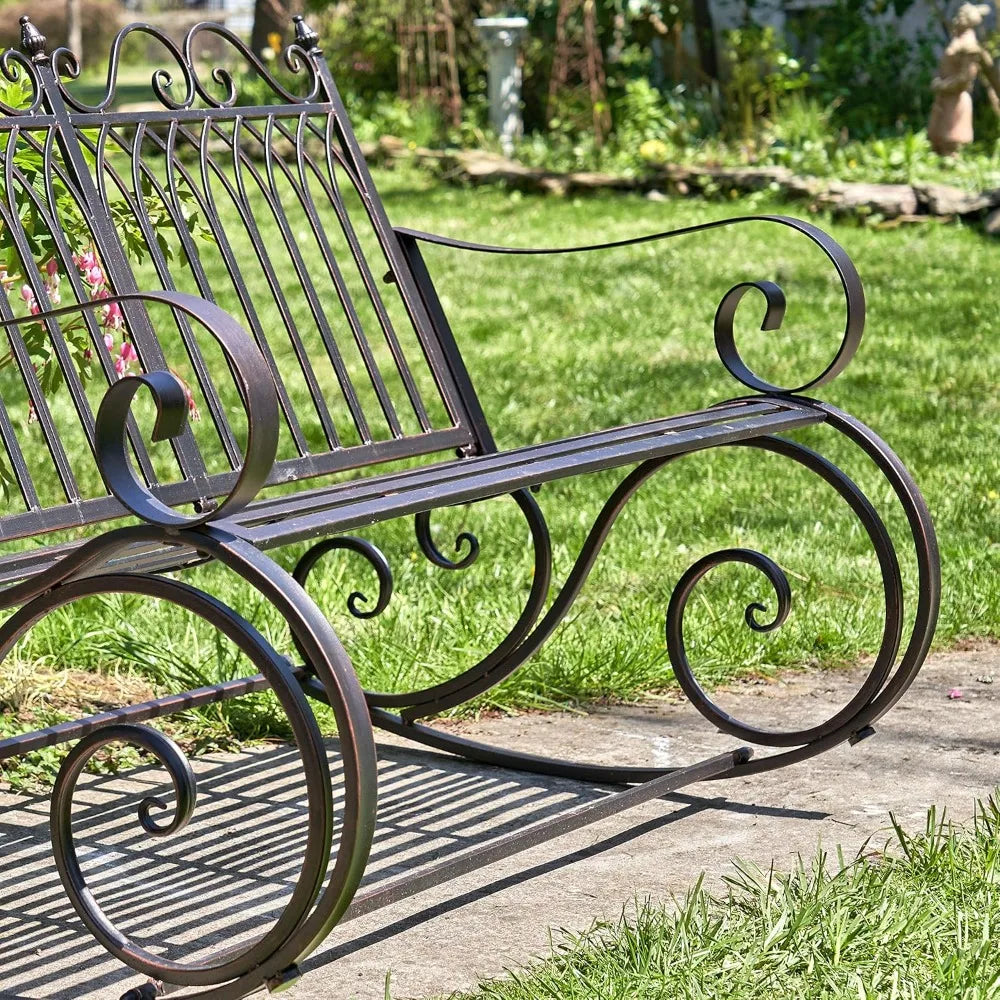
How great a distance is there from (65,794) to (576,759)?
1196mm

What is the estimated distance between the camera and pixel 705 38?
12359 mm

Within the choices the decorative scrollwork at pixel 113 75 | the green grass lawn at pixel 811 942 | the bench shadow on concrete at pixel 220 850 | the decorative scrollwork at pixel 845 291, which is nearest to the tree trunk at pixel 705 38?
the decorative scrollwork at pixel 113 75

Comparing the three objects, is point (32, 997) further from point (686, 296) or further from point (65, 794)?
point (686, 296)

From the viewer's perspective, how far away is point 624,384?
5.82 m

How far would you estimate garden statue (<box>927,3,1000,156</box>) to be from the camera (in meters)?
9.75

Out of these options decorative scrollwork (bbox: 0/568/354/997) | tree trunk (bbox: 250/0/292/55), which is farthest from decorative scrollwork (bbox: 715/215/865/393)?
tree trunk (bbox: 250/0/292/55)

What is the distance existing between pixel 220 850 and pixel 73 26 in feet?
91.1

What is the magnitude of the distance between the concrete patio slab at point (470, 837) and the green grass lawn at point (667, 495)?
20 centimetres

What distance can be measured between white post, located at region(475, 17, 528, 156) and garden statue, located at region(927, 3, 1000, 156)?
11.0 feet

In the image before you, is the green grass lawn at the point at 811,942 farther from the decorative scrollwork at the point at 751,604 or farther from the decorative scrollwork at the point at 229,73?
the decorative scrollwork at the point at 229,73

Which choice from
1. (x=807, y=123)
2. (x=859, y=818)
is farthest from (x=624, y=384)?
(x=807, y=123)

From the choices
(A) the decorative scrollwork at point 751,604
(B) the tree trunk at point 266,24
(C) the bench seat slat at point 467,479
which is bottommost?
(A) the decorative scrollwork at point 751,604

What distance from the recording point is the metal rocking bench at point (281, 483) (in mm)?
1708

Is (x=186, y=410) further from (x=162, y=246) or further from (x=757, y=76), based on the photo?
(x=757, y=76)
